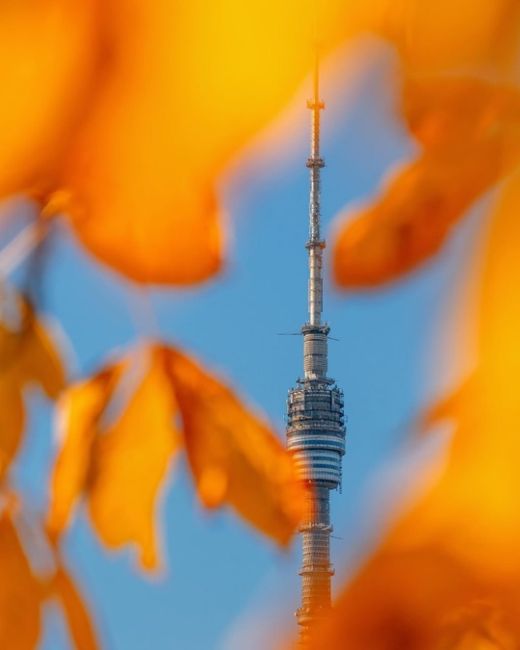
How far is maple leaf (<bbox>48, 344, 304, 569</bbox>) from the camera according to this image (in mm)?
1347

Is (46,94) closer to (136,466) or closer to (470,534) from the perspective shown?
(136,466)

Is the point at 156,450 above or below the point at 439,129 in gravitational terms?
below

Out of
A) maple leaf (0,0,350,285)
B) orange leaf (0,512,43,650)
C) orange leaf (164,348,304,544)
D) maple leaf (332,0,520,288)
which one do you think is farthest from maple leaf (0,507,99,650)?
maple leaf (332,0,520,288)

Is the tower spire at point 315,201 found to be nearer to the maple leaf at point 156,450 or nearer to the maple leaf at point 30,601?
the maple leaf at point 156,450

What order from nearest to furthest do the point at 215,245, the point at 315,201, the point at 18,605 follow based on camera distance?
the point at 18,605, the point at 215,245, the point at 315,201

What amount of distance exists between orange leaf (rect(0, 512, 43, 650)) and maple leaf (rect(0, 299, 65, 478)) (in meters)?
0.10

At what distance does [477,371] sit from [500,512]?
16 centimetres

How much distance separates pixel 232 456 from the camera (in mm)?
1364

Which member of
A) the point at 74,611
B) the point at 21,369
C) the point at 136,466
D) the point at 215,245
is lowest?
the point at 74,611

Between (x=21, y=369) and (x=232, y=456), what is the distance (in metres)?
0.25

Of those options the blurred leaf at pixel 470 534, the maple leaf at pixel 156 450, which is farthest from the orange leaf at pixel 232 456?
the blurred leaf at pixel 470 534

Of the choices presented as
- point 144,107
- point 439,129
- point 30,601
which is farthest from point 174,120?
point 30,601

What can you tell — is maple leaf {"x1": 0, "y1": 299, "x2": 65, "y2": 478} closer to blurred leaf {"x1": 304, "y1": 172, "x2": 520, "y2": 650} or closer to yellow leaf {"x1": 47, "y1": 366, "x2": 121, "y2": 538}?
yellow leaf {"x1": 47, "y1": 366, "x2": 121, "y2": 538}

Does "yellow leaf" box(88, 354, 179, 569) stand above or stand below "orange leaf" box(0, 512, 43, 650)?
above
